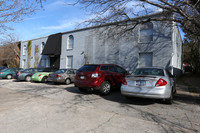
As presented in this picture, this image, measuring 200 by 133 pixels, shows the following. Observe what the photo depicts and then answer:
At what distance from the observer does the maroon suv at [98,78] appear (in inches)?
280

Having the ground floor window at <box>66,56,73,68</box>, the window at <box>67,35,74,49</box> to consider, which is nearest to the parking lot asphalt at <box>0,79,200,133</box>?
the ground floor window at <box>66,56,73,68</box>

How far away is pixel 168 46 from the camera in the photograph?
12117mm

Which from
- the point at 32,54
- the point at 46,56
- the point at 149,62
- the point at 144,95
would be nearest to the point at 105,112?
the point at 144,95

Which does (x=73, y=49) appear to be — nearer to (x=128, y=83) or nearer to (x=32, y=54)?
(x=32, y=54)

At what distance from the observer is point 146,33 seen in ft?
44.2

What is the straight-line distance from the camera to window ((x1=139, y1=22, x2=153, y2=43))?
1328cm

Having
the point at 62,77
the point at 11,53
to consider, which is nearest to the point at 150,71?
the point at 62,77

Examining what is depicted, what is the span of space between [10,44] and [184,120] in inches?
1397

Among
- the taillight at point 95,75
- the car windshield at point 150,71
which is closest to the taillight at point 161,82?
the car windshield at point 150,71

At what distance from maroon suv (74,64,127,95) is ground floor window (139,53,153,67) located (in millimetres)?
6187

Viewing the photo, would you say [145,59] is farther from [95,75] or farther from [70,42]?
[70,42]

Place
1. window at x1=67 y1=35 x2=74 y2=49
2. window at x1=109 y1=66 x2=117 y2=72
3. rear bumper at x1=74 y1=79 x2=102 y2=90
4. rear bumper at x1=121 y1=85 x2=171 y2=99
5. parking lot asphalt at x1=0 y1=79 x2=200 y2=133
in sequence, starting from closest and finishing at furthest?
1. parking lot asphalt at x1=0 y1=79 x2=200 y2=133
2. rear bumper at x1=121 y1=85 x2=171 y2=99
3. rear bumper at x1=74 y1=79 x2=102 y2=90
4. window at x1=109 y1=66 x2=117 y2=72
5. window at x1=67 y1=35 x2=74 y2=49

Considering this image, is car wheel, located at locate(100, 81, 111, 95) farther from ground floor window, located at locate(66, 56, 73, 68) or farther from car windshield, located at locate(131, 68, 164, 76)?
ground floor window, located at locate(66, 56, 73, 68)

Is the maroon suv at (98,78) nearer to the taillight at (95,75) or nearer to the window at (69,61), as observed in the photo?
the taillight at (95,75)
